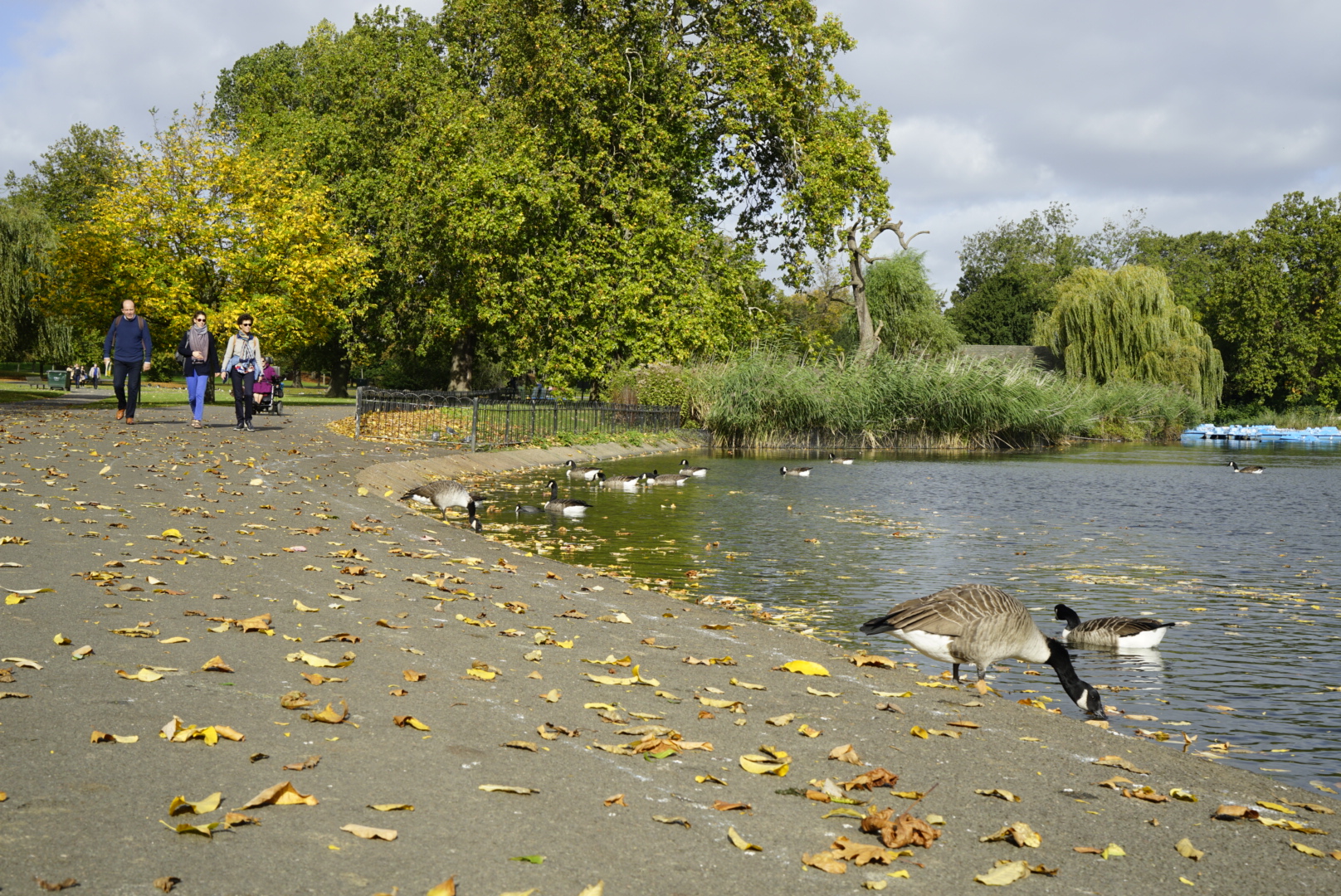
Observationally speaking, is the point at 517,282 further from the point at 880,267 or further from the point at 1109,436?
the point at 880,267

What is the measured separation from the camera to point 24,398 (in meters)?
39.1

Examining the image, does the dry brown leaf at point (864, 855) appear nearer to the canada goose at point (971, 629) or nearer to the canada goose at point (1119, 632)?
the canada goose at point (971, 629)

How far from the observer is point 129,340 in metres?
22.8

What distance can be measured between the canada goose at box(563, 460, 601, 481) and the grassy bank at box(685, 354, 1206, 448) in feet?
37.0

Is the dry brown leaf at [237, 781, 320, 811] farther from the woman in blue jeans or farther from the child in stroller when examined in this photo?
the child in stroller

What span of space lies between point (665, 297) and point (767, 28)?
12.9 meters

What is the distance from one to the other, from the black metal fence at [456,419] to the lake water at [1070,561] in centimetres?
354

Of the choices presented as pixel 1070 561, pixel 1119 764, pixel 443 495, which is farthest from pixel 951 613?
pixel 443 495

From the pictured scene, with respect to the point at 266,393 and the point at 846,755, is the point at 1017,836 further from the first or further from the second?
the point at 266,393


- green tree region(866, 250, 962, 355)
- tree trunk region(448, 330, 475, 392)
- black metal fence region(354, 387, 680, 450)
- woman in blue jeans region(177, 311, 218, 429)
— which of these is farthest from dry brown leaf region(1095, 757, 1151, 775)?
green tree region(866, 250, 962, 355)

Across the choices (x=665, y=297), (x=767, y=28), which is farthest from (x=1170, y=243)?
(x=665, y=297)

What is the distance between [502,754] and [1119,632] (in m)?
5.71

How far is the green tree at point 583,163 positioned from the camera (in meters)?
36.3

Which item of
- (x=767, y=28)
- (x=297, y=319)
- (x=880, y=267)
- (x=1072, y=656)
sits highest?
(x=767, y=28)
